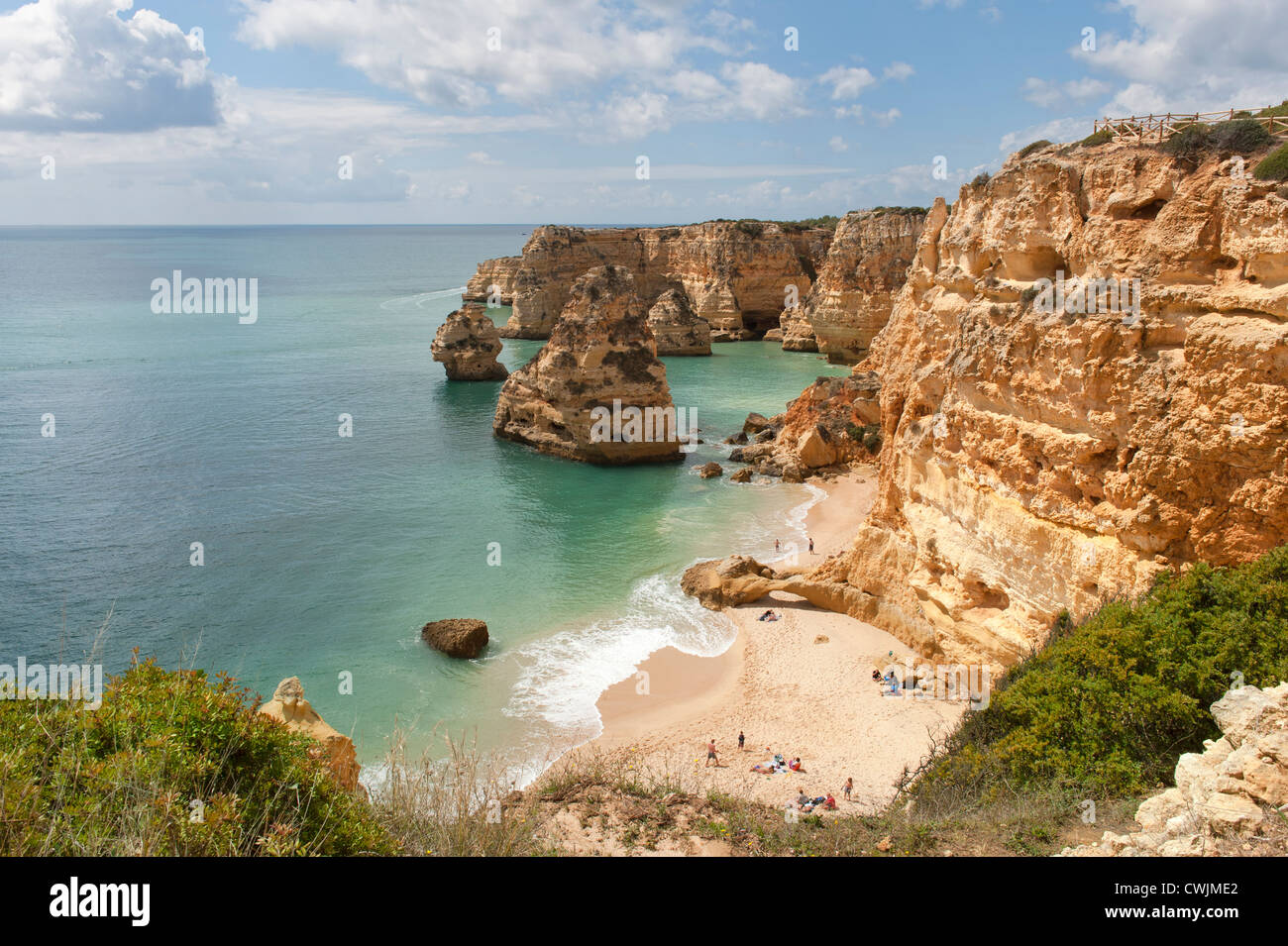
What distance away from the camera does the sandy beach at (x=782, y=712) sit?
1581cm

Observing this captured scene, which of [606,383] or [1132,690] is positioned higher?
[606,383]

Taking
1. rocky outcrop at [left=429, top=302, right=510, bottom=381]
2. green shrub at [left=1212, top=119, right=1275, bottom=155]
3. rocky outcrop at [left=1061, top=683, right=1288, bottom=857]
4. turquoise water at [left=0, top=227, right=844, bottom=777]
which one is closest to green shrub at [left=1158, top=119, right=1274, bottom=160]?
green shrub at [left=1212, top=119, right=1275, bottom=155]

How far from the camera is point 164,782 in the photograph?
656 centimetres

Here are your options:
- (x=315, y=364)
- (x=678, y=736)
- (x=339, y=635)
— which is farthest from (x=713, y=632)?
(x=315, y=364)

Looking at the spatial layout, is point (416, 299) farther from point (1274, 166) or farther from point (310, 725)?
point (1274, 166)

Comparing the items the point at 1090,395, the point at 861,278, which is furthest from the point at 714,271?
the point at 1090,395

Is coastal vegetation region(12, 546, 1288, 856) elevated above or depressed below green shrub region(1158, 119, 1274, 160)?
below

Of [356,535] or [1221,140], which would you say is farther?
[356,535]

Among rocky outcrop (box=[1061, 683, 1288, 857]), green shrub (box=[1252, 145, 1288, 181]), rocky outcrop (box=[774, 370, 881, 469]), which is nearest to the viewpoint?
rocky outcrop (box=[1061, 683, 1288, 857])

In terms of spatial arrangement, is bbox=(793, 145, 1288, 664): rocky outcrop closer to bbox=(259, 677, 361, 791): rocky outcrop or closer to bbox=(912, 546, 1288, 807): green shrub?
bbox=(912, 546, 1288, 807): green shrub

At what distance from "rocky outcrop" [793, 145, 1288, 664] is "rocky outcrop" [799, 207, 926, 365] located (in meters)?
44.3

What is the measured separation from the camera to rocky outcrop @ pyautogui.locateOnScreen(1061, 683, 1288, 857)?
641 cm

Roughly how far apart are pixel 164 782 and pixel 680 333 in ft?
217
